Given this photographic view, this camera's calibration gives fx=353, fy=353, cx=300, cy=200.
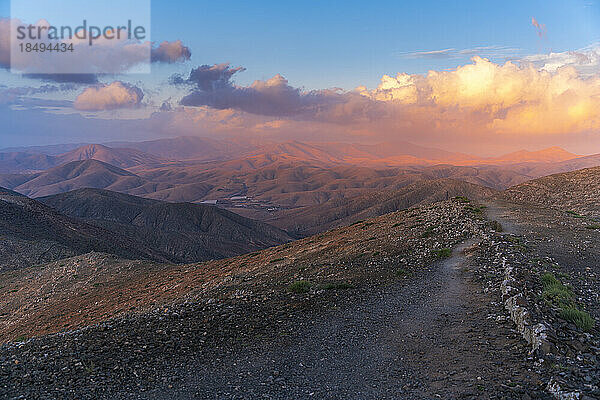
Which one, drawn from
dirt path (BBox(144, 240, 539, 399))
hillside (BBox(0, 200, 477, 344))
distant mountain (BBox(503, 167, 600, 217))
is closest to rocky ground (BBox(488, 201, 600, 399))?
dirt path (BBox(144, 240, 539, 399))

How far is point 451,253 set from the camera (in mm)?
19688

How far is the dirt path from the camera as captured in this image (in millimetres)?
8492

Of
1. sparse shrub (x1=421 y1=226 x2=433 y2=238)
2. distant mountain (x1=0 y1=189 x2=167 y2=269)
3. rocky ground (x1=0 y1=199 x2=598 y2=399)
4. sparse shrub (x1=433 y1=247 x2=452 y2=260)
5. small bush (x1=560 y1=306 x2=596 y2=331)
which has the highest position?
small bush (x1=560 y1=306 x2=596 y2=331)

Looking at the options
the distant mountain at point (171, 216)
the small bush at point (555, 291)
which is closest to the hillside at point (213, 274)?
the small bush at point (555, 291)

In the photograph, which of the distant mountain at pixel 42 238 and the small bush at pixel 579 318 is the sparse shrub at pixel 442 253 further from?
the distant mountain at pixel 42 238

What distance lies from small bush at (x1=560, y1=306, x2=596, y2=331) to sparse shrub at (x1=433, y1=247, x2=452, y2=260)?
28.5 feet

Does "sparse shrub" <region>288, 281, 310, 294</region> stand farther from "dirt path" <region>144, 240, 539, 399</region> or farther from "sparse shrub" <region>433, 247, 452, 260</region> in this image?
"sparse shrub" <region>433, 247, 452, 260</region>

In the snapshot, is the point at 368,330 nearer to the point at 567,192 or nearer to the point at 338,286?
the point at 338,286

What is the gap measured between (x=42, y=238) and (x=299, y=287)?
65.2 metres

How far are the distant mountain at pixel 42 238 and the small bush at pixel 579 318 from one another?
59.2 m

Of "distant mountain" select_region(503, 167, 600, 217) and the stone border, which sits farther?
"distant mountain" select_region(503, 167, 600, 217)

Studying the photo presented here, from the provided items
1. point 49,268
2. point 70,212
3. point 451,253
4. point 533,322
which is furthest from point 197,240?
point 533,322

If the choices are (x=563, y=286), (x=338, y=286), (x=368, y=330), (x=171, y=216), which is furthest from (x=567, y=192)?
(x=171, y=216)

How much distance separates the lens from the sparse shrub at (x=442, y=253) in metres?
19.3
